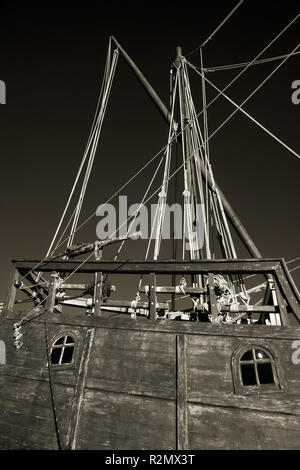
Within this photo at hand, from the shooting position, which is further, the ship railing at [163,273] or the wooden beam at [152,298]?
the wooden beam at [152,298]

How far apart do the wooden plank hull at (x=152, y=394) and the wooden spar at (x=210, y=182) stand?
5225 millimetres

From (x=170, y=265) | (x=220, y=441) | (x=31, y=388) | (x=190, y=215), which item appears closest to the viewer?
(x=220, y=441)

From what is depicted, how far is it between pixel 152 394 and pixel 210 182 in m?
8.38

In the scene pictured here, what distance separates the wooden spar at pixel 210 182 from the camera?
9312 millimetres

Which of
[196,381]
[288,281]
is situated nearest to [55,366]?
[196,381]

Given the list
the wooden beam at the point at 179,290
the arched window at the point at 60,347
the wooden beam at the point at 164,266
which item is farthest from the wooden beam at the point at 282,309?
the arched window at the point at 60,347

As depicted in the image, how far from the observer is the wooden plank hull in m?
3.92

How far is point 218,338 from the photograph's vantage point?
458 cm

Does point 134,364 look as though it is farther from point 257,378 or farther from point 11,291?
point 11,291

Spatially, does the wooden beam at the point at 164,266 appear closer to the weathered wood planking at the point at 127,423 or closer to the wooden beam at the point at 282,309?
the wooden beam at the point at 282,309

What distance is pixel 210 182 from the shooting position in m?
10.7

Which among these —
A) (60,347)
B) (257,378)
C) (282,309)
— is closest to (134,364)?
(60,347)

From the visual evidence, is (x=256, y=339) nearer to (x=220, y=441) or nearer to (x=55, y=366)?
(x=220, y=441)

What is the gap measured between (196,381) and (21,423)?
325 cm
